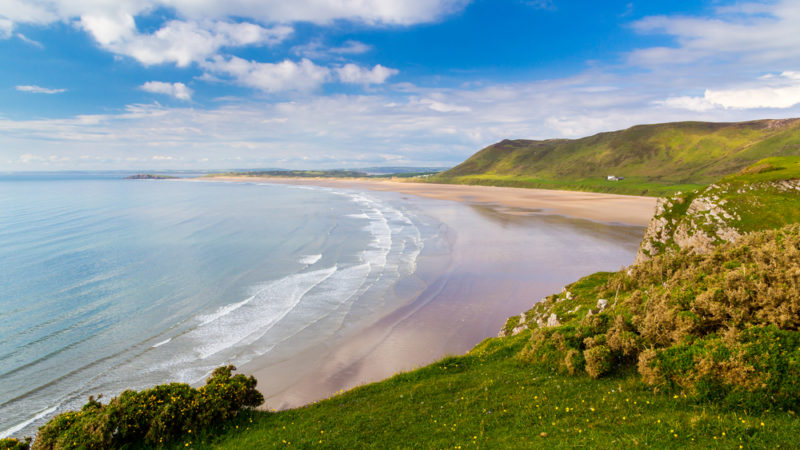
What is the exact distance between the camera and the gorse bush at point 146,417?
968 centimetres

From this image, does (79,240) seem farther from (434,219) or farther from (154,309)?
(434,219)

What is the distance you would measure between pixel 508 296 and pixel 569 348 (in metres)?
15.7

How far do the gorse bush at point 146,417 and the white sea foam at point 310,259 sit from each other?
26583 millimetres

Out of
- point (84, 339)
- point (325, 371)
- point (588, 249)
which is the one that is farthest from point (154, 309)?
point (588, 249)

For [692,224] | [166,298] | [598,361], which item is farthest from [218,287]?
[692,224]

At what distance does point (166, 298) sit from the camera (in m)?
27.4

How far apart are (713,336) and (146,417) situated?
1559 centimetres

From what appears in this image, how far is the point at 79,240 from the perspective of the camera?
4719 cm

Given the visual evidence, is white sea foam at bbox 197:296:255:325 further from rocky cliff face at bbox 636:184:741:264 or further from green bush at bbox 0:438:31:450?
rocky cliff face at bbox 636:184:741:264

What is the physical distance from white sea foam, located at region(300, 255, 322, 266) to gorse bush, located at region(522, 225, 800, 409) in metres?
28.5

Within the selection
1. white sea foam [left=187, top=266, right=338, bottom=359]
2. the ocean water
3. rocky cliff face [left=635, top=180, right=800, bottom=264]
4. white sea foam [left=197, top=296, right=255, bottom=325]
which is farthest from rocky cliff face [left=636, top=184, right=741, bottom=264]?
white sea foam [left=197, top=296, right=255, bottom=325]

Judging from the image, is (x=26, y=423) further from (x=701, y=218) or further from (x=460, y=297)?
(x=701, y=218)

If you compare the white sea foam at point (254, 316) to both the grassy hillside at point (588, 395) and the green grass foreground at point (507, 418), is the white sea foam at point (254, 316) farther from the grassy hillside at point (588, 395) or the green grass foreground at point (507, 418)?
the green grass foreground at point (507, 418)

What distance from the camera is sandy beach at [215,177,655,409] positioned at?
17969 mm
